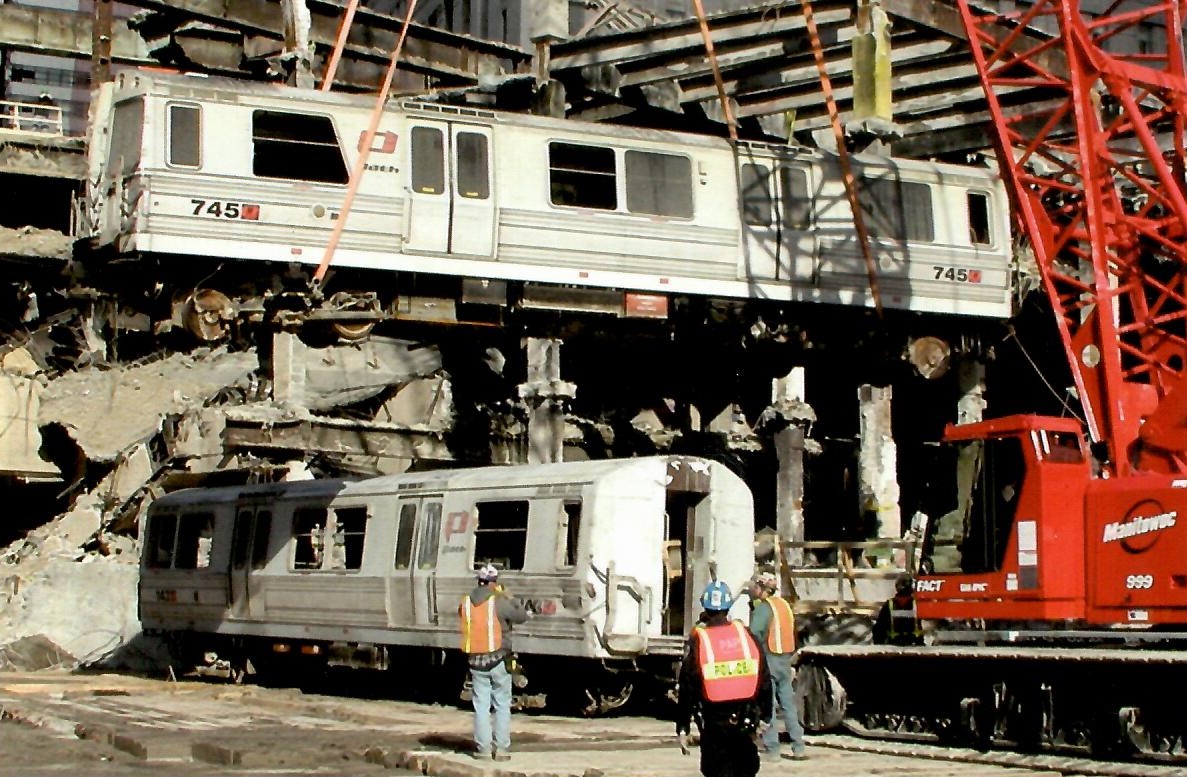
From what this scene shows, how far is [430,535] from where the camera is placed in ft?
74.0

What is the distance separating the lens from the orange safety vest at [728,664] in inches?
438

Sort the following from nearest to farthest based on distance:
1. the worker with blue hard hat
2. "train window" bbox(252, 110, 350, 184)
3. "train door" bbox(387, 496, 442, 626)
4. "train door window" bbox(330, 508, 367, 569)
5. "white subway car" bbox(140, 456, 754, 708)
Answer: the worker with blue hard hat
"white subway car" bbox(140, 456, 754, 708)
"train door" bbox(387, 496, 442, 626)
"train door window" bbox(330, 508, 367, 569)
"train window" bbox(252, 110, 350, 184)

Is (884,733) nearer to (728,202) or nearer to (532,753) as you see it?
(532,753)

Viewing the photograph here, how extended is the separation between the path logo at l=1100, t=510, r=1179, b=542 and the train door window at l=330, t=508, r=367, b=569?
1009cm

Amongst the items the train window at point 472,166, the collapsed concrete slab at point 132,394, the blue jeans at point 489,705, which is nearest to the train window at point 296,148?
the train window at point 472,166

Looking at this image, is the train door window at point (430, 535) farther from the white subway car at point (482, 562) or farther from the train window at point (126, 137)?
the train window at point (126, 137)

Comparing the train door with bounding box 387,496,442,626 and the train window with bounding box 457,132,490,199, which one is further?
the train window with bounding box 457,132,490,199

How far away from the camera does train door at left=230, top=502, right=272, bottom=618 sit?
25.2m

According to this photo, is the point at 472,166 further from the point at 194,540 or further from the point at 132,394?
the point at 132,394

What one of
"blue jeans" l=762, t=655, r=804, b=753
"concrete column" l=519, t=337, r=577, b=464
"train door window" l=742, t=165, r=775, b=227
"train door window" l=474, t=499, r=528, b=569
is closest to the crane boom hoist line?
"train door window" l=742, t=165, r=775, b=227

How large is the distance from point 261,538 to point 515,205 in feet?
19.1

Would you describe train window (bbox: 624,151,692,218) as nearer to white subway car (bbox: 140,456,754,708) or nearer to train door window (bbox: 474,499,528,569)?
white subway car (bbox: 140,456,754,708)

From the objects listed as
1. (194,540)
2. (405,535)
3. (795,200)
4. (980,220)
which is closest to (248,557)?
(194,540)

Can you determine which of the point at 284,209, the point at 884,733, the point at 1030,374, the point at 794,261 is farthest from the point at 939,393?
the point at 884,733
